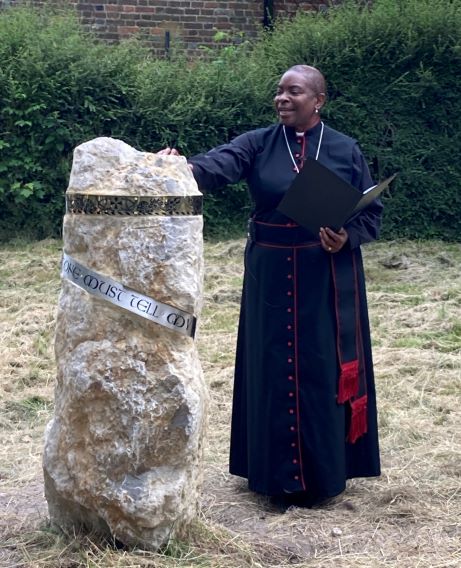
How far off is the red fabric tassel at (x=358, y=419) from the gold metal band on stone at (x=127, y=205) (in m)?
1.44

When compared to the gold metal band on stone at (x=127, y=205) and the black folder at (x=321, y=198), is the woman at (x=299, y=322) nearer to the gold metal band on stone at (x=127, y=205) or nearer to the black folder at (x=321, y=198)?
the black folder at (x=321, y=198)

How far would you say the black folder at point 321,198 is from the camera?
4.33 metres

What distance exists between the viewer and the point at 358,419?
4.69m

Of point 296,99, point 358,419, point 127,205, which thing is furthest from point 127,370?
point 296,99

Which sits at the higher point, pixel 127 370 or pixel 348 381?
pixel 127 370

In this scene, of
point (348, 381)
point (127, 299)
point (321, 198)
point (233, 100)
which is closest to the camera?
point (127, 299)

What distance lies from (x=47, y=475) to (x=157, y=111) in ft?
25.1

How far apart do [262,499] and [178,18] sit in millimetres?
9815

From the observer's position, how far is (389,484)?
4.93 metres

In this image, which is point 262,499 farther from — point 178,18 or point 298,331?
point 178,18

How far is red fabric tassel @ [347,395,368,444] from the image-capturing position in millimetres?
4664

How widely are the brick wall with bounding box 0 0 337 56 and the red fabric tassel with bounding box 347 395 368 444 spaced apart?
9.23 m

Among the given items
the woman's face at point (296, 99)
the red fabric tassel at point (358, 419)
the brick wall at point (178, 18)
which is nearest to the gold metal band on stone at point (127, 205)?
the woman's face at point (296, 99)

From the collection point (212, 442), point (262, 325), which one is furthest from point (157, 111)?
point (262, 325)
